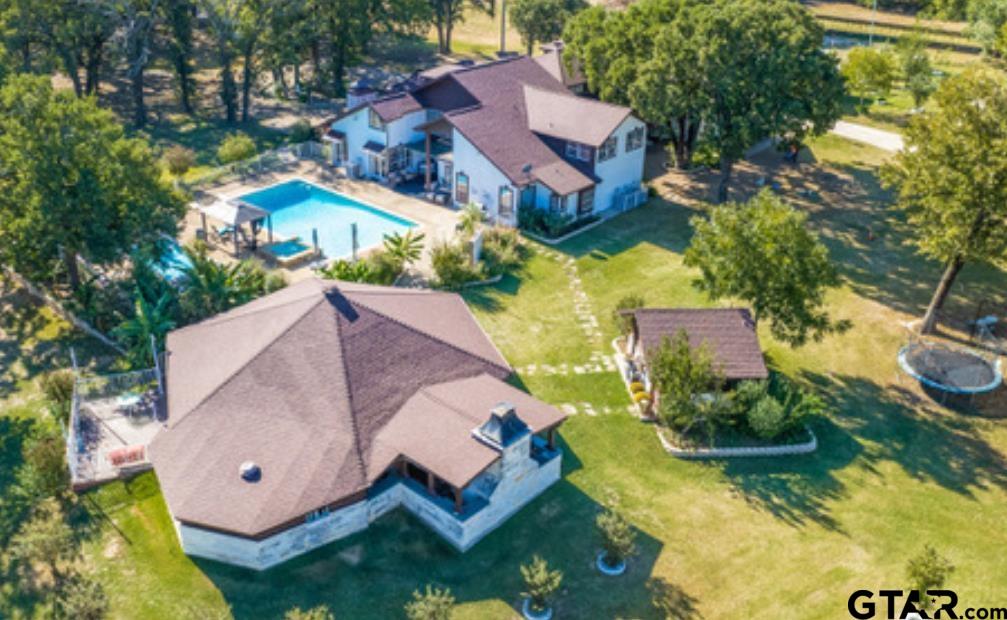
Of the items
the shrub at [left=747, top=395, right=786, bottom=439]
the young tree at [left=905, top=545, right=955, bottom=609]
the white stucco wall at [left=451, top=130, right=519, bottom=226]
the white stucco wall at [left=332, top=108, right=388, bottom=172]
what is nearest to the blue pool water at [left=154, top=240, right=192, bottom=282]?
the white stucco wall at [left=332, top=108, right=388, bottom=172]

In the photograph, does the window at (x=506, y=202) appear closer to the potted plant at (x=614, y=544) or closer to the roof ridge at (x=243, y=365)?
the roof ridge at (x=243, y=365)

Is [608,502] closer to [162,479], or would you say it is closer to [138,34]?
[162,479]

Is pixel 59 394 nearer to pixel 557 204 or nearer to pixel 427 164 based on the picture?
pixel 427 164

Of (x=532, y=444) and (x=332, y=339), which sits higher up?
(x=332, y=339)

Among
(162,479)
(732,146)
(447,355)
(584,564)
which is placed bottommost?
(584,564)

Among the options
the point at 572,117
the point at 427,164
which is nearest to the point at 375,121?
the point at 427,164

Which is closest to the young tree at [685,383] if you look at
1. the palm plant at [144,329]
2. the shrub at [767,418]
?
the shrub at [767,418]

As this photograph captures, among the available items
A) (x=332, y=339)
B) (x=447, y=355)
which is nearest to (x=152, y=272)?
(x=332, y=339)

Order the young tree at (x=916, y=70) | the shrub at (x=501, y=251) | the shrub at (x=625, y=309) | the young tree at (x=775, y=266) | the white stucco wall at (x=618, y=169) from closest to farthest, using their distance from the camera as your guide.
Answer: the young tree at (x=775, y=266)
the shrub at (x=625, y=309)
the shrub at (x=501, y=251)
the white stucco wall at (x=618, y=169)
the young tree at (x=916, y=70)
